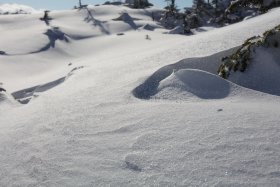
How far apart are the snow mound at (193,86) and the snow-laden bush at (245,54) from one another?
48cm

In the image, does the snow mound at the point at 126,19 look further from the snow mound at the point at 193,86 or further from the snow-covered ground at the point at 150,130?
the snow mound at the point at 193,86

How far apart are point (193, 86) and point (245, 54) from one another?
109 cm

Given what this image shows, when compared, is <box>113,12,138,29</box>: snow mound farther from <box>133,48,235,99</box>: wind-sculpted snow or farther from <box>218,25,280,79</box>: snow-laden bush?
<box>218,25,280,79</box>: snow-laden bush

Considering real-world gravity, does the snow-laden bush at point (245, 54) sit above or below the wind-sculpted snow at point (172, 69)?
above

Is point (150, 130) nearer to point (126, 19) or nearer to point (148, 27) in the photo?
point (148, 27)

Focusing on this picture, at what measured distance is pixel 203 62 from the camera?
5430 millimetres

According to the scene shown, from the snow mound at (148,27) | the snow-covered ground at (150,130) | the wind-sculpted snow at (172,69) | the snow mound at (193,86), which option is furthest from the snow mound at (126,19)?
the snow mound at (193,86)

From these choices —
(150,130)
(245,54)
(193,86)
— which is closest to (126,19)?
(245,54)

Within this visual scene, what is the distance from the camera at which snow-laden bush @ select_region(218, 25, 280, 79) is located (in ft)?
Result: 15.9

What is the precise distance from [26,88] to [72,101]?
4902 millimetres

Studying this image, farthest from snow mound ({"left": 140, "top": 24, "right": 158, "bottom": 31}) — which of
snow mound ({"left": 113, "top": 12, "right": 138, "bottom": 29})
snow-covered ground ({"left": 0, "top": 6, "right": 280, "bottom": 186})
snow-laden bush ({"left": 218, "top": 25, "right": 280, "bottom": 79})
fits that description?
snow-laden bush ({"left": 218, "top": 25, "right": 280, "bottom": 79})

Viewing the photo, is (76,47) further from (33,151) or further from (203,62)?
(33,151)

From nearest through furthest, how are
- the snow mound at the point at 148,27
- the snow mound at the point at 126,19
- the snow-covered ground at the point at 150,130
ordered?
the snow-covered ground at the point at 150,130 → the snow mound at the point at 148,27 → the snow mound at the point at 126,19

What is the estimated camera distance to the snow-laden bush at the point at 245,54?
4.84m
